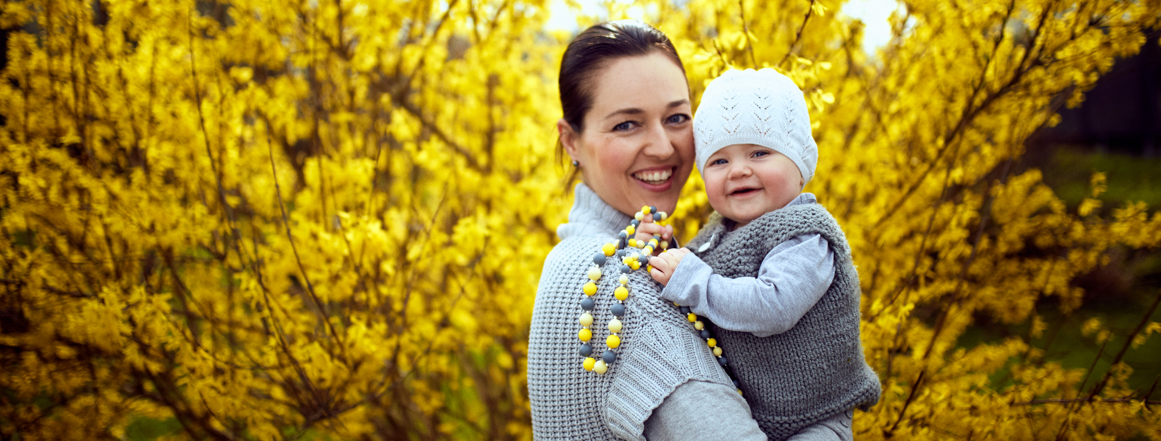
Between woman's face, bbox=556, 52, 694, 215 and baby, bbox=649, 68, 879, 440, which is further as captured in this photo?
woman's face, bbox=556, 52, 694, 215

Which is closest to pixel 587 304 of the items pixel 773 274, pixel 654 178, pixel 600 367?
pixel 600 367

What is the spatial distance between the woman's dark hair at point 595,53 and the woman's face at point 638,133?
21mm

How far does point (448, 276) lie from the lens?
364 centimetres

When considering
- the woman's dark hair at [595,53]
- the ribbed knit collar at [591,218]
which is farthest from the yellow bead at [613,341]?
the woman's dark hair at [595,53]

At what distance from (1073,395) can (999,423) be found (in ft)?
2.53

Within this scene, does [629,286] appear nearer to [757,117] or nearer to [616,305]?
[616,305]

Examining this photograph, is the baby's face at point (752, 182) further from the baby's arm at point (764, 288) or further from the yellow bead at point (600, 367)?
the yellow bead at point (600, 367)

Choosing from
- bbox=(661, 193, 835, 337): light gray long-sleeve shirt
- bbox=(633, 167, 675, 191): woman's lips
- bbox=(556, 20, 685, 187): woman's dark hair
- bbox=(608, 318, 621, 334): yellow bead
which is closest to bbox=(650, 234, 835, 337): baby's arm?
bbox=(661, 193, 835, 337): light gray long-sleeve shirt

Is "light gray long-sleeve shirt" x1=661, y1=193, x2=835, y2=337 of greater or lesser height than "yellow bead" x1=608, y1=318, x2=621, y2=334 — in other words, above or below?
above

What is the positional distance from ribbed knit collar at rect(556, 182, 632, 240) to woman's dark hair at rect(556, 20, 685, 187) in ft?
0.65

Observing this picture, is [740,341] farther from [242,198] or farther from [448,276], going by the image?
[242,198]

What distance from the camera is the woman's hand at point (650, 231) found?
4.54ft

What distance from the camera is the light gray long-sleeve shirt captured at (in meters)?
1.13

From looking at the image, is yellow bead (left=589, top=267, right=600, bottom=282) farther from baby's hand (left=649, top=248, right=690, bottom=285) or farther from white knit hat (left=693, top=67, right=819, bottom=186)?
white knit hat (left=693, top=67, right=819, bottom=186)
